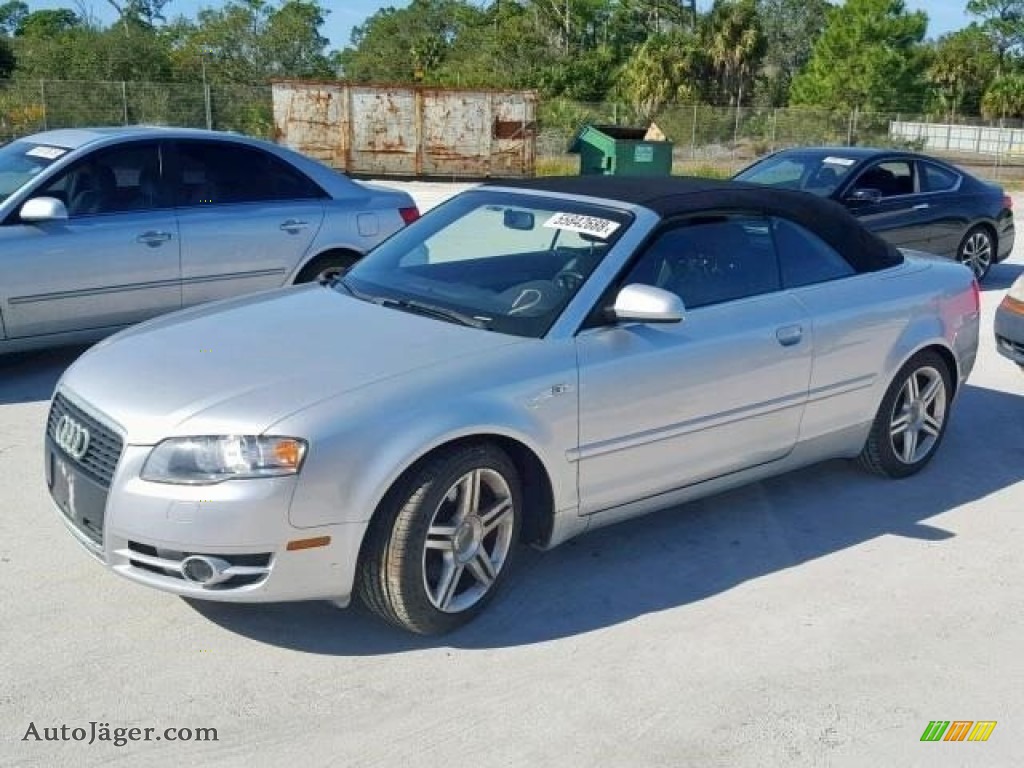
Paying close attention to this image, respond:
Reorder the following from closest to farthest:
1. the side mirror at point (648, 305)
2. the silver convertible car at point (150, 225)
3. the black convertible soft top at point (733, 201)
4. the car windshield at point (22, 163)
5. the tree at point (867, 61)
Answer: the side mirror at point (648, 305) < the black convertible soft top at point (733, 201) < the silver convertible car at point (150, 225) < the car windshield at point (22, 163) < the tree at point (867, 61)

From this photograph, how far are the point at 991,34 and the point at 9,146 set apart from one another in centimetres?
8598

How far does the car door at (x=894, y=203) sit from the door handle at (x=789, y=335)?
5.91 m

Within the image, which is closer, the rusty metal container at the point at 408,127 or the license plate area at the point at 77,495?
the license plate area at the point at 77,495

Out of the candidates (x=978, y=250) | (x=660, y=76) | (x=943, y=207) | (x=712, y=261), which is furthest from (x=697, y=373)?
(x=660, y=76)

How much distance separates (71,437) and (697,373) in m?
2.31

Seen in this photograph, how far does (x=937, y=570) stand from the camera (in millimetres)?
4633

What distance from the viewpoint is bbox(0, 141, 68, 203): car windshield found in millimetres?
6777

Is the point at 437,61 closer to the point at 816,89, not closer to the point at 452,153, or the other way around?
the point at 816,89

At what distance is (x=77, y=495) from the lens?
3.71m

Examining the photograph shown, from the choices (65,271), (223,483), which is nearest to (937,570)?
(223,483)

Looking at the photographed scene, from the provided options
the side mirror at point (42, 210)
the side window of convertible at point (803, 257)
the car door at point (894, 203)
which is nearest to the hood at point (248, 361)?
the side window of convertible at point (803, 257)

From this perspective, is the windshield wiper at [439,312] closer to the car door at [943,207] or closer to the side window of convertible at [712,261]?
the side window of convertible at [712,261]

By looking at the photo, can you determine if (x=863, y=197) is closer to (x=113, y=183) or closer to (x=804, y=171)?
(x=804, y=171)

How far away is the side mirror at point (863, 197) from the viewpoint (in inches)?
405
